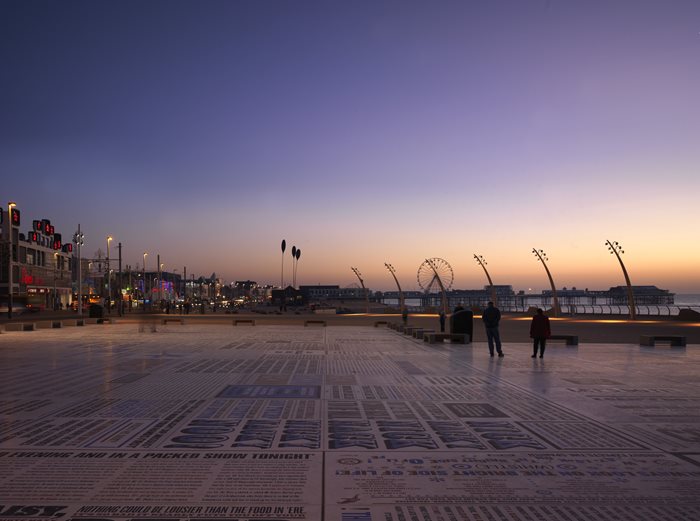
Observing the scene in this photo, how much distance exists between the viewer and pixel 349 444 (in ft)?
23.1

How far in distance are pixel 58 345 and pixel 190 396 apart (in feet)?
47.0

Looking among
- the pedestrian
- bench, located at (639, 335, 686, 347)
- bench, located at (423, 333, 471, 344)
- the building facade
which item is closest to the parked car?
the building facade

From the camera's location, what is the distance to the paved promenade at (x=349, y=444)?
5.05m

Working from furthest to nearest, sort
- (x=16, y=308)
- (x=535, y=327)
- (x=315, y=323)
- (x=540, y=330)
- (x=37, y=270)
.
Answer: (x=37, y=270), (x=16, y=308), (x=315, y=323), (x=535, y=327), (x=540, y=330)

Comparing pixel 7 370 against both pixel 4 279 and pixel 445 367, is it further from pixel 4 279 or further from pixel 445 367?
pixel 4 279

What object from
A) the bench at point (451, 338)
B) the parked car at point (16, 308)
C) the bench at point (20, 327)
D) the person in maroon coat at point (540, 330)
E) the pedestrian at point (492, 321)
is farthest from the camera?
the parked car at point (16, 308)

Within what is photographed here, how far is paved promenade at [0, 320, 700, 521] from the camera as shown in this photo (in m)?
5.05

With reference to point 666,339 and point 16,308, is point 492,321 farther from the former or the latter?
point 16,308

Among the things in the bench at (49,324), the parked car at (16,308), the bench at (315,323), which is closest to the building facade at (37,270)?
the parked car at (16,308)

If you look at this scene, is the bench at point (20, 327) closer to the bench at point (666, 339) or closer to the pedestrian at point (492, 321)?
the pedestrian at point (492, 321)

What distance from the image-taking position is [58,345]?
21938 mm

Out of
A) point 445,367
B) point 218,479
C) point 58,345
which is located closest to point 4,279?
point 58,345

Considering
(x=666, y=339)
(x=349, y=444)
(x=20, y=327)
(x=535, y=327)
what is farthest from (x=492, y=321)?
(x=20, y=327)

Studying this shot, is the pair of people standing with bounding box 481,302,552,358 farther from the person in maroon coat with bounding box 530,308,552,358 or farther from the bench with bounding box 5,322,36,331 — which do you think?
the bench with bounding box 5,322,36,331
